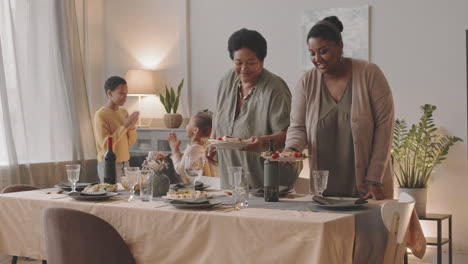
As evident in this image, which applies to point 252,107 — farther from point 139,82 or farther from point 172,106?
point 139,82

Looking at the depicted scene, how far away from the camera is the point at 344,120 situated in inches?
117

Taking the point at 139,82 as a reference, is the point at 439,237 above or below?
below

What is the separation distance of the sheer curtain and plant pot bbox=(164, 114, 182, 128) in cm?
80

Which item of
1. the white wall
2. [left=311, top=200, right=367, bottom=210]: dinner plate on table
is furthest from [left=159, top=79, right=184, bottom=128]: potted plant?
[left=311, top=200, right=367, bottom=210]: dinner plate on table

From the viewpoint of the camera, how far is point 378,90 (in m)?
2.91

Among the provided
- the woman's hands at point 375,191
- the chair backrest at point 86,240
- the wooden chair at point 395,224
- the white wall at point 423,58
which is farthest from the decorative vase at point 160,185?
the white wall at point 423,58

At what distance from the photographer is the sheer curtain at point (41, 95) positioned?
5285mm

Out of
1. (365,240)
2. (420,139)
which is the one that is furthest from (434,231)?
(365,240)

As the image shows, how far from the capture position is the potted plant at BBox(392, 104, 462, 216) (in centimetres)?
482

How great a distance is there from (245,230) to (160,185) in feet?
2.74

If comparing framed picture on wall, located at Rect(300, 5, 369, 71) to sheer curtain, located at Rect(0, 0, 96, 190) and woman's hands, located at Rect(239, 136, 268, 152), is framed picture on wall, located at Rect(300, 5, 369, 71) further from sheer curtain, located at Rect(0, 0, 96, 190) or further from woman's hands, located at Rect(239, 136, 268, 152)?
sheer curtain, located at Rect(0, 0, 96, 190)

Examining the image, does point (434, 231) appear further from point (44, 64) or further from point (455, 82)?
point (44, 64)

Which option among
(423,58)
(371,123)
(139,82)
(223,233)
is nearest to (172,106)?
(139,82)

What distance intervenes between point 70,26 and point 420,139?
3366 mm
